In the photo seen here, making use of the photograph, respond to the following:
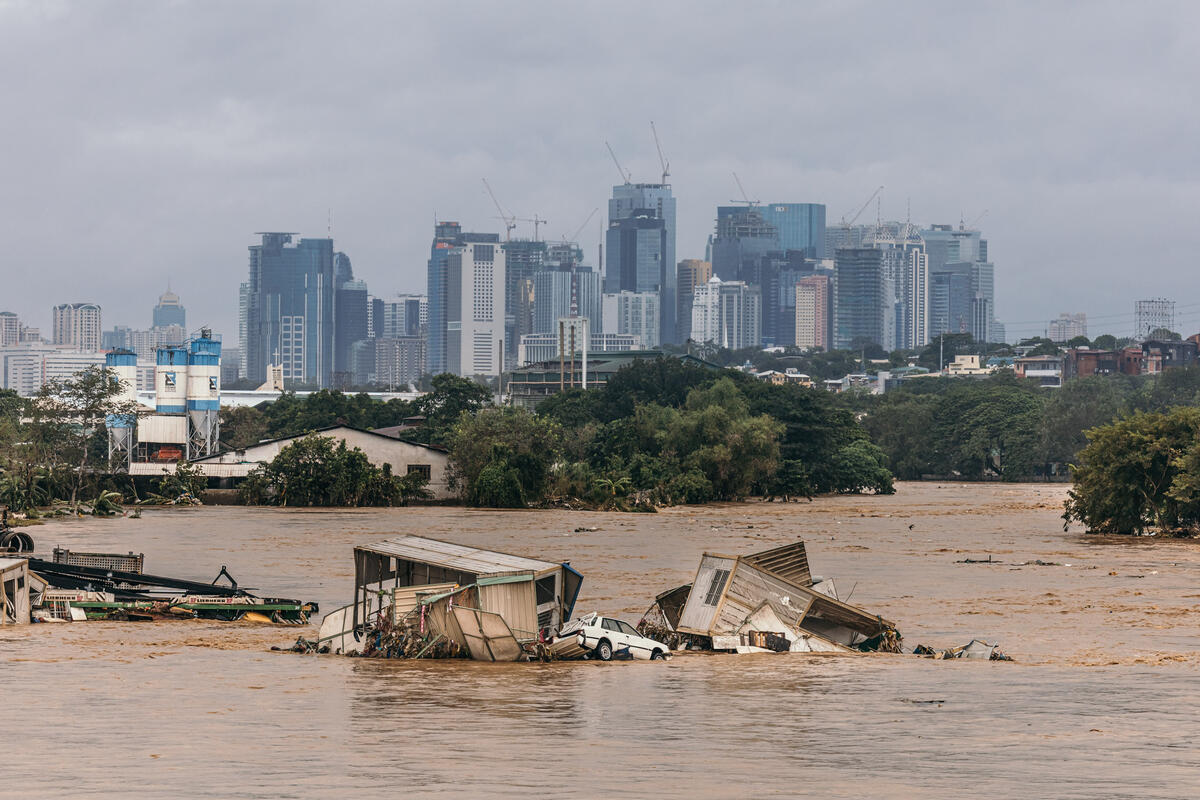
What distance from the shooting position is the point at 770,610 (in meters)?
26.5

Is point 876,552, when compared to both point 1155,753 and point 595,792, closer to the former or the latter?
point 1155,753

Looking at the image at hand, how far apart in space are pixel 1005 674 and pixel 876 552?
25.5 m

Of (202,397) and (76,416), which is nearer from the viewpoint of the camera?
(76,416)

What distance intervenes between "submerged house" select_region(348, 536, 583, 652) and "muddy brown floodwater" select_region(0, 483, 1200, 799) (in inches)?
40.1

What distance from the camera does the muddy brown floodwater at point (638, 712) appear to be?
15.6 m

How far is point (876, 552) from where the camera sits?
49.1 meters

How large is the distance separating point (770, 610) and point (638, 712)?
6.85 metres

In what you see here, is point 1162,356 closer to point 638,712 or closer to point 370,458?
point 370,458

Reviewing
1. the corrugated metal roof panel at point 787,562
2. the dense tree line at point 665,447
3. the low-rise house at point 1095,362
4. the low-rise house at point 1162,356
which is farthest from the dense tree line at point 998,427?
the corrugated metal roof panel at point 787,562

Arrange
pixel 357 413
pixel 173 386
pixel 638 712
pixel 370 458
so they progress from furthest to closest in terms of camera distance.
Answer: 1. pixel 357 413
2. pixel 173 386
3. pixel 370 458
4. pixel 638 712

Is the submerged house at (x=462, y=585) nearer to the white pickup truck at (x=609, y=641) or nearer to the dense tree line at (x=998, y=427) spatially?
the white pickup truck at (x=609, y=641)

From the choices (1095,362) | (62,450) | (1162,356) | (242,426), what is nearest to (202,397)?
(62,450)

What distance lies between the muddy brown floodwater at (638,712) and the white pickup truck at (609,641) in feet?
1.57

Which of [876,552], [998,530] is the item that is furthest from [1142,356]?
[876,552]
